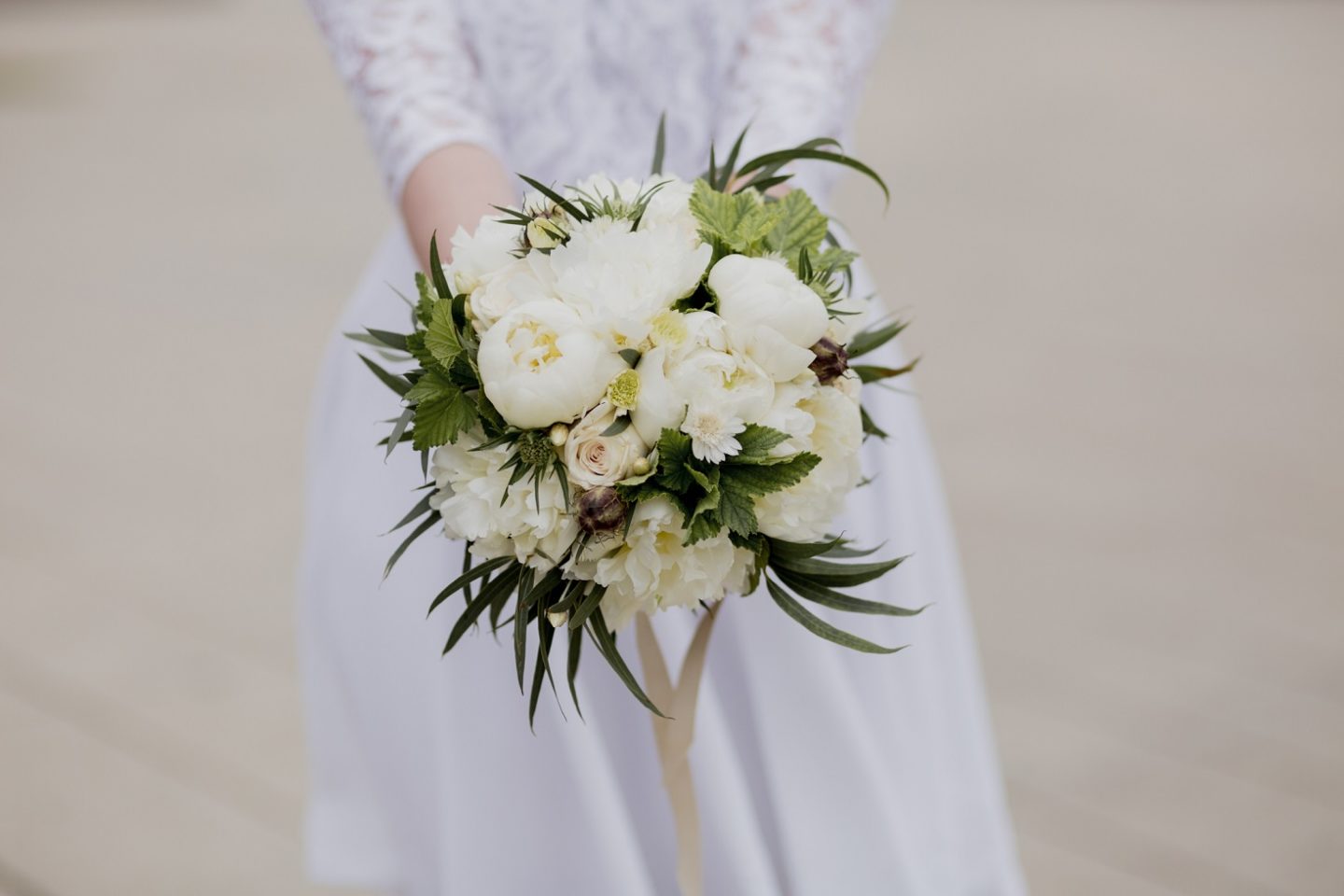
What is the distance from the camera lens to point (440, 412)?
3.87ft

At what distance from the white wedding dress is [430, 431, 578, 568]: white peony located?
49 cm

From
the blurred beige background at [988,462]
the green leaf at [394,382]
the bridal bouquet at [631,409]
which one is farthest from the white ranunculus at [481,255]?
the blurred beige background at [988,462]

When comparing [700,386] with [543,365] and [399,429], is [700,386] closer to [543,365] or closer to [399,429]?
[543,365]

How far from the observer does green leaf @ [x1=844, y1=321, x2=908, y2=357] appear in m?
1.37

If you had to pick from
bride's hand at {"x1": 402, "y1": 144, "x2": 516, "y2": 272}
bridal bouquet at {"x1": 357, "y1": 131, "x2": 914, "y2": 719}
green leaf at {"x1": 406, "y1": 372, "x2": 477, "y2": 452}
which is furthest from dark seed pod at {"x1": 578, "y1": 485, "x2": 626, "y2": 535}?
bride's hand at {"x1": 402, "y1": 144, "x2": 516, "y2": 272}

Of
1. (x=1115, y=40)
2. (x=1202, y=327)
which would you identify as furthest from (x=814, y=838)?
(x=1115, y=40)

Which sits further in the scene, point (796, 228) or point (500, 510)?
point (796, 228)

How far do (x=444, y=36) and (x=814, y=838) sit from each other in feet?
3.46

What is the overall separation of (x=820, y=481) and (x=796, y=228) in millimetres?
242

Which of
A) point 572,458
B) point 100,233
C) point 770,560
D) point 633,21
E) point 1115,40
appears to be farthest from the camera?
point 1115,40

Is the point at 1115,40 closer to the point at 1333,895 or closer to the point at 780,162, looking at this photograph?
the point at 1333,895

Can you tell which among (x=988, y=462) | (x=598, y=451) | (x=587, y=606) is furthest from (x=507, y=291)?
(x=988, y=462)

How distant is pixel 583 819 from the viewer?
5.41 feet

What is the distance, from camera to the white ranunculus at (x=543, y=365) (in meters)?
1.12
